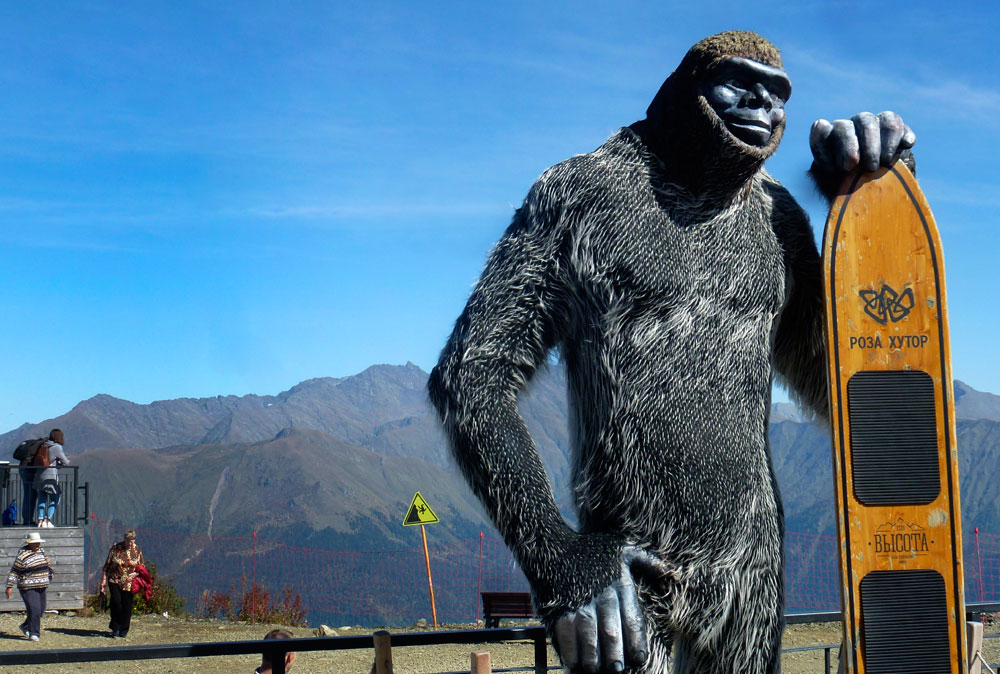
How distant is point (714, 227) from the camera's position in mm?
2059

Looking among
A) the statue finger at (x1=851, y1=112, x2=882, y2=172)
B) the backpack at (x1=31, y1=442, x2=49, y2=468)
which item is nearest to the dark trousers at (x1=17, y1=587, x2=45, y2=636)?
Result: the backpack at (x1=31, y1=442, x2=49, y2=468)

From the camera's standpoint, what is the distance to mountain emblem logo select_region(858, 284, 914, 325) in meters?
2.07

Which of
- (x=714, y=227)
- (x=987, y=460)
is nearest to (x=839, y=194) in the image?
(x=714, y=227)

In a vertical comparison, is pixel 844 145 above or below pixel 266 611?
above

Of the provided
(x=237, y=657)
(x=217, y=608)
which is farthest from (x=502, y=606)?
(x=217, y=608)

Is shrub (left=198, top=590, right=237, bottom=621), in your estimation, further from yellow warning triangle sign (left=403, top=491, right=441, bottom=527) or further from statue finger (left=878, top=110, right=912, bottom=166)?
statue finger (left=878, top=110, right=912, bottom=166)

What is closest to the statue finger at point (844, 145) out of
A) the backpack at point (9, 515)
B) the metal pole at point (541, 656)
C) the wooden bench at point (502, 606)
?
the metal pole at point (541, 656)

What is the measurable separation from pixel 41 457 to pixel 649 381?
11.6 m

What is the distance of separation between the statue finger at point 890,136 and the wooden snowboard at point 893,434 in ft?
0.22

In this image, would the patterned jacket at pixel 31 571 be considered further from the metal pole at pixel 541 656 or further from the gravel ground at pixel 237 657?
the metal pole at pixel 541 656

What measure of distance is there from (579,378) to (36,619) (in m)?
9.92

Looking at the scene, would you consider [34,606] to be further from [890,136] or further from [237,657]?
[890,136]

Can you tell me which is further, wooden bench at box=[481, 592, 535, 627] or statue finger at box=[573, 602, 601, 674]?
wooden bench at box=[481, 592, 535, 627]

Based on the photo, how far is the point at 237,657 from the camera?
10.9 m
